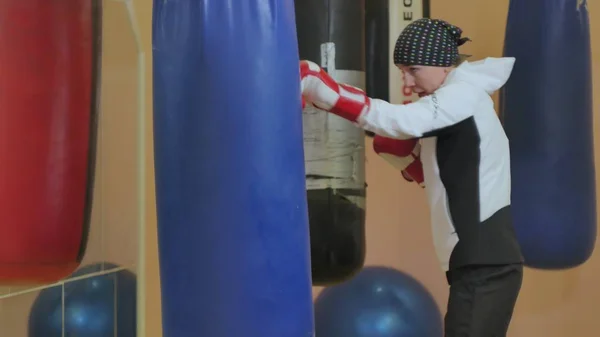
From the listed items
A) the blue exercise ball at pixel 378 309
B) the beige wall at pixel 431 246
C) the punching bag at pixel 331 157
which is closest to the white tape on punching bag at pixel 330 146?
the punching bag at pixel 331 157

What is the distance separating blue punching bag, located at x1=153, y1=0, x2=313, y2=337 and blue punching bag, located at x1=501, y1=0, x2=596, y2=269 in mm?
874

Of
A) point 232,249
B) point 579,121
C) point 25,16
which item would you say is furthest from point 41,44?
point 579,121

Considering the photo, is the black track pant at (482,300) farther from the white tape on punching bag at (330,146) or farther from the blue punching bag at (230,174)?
the blue punching bag at (230,174)

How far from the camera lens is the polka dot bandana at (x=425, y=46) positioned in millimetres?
1516

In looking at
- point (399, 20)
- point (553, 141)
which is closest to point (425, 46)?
point (399, 20)

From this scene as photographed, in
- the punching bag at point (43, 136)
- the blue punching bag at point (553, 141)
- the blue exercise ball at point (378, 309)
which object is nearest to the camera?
the punching bag at point (43, 136)

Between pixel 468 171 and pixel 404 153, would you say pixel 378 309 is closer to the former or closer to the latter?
pixel 404 153

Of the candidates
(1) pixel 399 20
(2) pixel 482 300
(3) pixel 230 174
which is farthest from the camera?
(1) pixel 399 20

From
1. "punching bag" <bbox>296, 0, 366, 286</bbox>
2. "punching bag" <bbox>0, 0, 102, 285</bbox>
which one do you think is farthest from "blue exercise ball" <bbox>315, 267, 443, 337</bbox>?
"punching bag" <bbox>0, 0, 102, 285</bbox>

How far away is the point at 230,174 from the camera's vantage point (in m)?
0.93

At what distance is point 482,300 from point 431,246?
1.11m

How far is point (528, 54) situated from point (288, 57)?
0.92 m

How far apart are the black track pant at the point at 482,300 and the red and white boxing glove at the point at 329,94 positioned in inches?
17.6

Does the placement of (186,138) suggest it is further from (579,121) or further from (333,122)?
(579,121)
